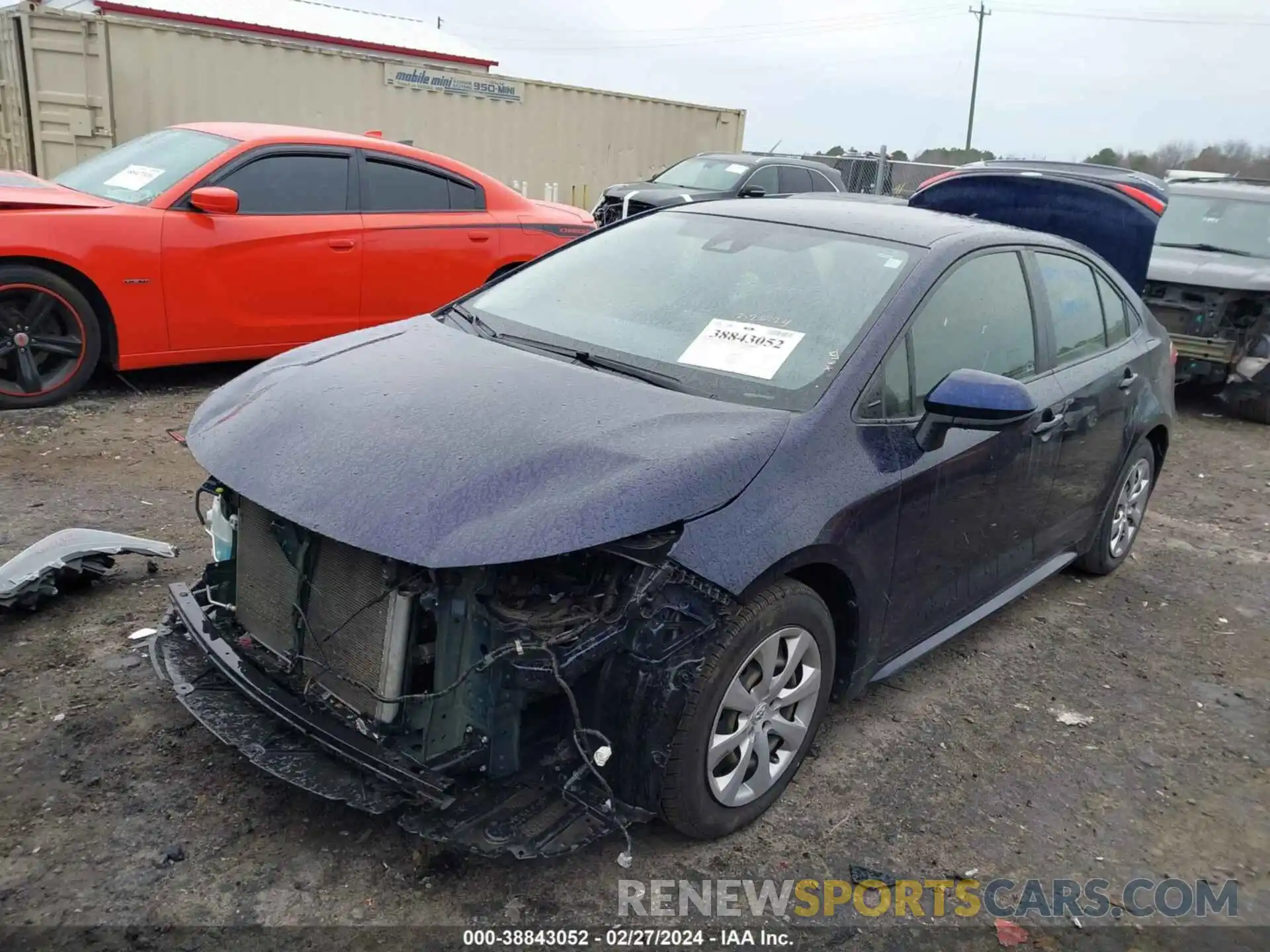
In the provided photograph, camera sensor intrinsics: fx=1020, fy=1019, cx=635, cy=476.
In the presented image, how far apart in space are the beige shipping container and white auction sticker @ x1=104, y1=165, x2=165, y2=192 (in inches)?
232

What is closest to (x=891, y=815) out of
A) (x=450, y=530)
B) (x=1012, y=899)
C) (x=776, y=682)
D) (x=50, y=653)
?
(x=1012, y=899)

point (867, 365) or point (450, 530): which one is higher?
point (867, 365)

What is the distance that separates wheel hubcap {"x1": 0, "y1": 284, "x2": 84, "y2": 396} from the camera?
569 centimetres

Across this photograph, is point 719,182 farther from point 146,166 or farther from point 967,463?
point 967,463

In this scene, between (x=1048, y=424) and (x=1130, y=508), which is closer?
(x=1048, y=424)

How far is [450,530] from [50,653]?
1939mm

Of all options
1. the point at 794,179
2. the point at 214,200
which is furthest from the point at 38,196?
the point at 794,179

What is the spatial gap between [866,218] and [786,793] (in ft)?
6.65

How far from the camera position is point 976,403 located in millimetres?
2947

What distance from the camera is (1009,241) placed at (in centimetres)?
377

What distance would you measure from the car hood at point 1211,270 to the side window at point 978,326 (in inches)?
217

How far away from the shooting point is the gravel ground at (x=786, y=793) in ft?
8.21

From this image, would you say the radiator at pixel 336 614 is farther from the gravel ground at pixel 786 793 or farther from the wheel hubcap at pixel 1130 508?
the wheel hubcap at pixel 1130 508

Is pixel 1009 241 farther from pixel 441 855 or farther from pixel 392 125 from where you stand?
pixel 392 125
